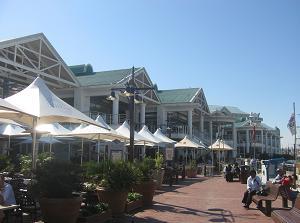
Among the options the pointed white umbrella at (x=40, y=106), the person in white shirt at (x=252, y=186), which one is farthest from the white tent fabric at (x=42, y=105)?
the person in white shirt at (x=252, y=186)

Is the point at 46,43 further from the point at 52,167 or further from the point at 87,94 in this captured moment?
the point at 52,167

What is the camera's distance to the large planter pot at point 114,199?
33.4ft

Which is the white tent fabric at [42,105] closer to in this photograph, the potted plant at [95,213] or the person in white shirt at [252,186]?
the potted plant at [95,213]

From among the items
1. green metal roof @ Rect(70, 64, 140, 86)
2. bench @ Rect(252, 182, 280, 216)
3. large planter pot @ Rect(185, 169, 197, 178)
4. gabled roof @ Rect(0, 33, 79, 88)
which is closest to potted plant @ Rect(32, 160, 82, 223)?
bench @ Rect(252, 182, 280, 216)

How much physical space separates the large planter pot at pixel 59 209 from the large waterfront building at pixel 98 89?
1137 centimetres

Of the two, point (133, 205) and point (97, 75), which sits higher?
point (97, 75)

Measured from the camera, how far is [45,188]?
753cm

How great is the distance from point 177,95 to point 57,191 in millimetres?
37562

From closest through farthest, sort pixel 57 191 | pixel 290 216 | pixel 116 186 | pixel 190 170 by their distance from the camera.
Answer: pixel 57 191 → pixel 290 216 → pixel 116 186 → pixel 190 170

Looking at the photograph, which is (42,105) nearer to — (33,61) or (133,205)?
(133,205)

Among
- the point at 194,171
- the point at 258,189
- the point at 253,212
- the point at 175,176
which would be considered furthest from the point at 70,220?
the point at 194,171

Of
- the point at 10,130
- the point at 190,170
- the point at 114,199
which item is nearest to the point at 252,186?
the point at 114,199

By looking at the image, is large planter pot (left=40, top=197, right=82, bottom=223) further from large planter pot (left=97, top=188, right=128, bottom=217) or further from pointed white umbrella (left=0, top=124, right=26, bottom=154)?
pointed white umbrella (left=0, top=124, right=26, bottom=154)

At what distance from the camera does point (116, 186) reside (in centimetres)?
1017
